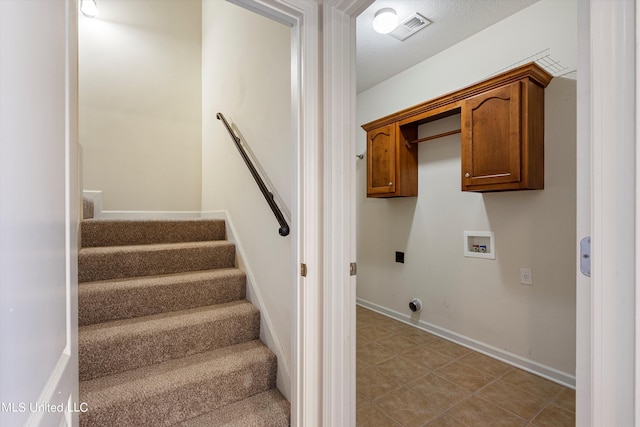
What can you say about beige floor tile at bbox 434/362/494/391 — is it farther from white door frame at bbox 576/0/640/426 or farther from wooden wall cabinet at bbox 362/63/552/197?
white door frame at bbox 576/0/640/426

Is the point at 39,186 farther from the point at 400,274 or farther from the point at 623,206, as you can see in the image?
the point at 400,274

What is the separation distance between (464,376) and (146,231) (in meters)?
2.65

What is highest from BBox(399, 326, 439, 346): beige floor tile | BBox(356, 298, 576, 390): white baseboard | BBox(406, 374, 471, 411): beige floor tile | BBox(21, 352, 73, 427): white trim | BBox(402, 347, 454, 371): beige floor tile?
BBox(21, 352, 73, 427): white trim

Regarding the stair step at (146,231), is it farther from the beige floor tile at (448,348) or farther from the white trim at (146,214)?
the beige floor tile at (448,348)

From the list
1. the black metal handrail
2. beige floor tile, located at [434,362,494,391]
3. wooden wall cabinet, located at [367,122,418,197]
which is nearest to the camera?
the black metal handrail

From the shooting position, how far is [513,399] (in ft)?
5.92

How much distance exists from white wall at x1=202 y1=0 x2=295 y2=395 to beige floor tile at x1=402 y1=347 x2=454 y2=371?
3.94 feet

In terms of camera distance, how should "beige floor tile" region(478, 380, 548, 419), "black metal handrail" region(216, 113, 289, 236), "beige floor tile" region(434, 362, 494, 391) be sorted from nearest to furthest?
"black metal handrail" region(216, 113, 289, 236)
"beige floor tile" region(478, 380, 548, 419)
"beige floor tile" region(434, 362, 494, 391)

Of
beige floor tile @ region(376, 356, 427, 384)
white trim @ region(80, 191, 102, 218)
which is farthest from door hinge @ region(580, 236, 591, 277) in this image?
white trim @ region(80, 191, 102, 218)

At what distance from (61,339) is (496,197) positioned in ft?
8.74

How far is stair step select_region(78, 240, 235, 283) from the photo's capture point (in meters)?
1.85

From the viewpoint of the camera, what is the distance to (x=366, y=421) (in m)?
1.62

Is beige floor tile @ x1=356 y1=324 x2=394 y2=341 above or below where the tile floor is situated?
below

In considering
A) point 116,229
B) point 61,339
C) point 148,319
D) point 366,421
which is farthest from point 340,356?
point 116,229
